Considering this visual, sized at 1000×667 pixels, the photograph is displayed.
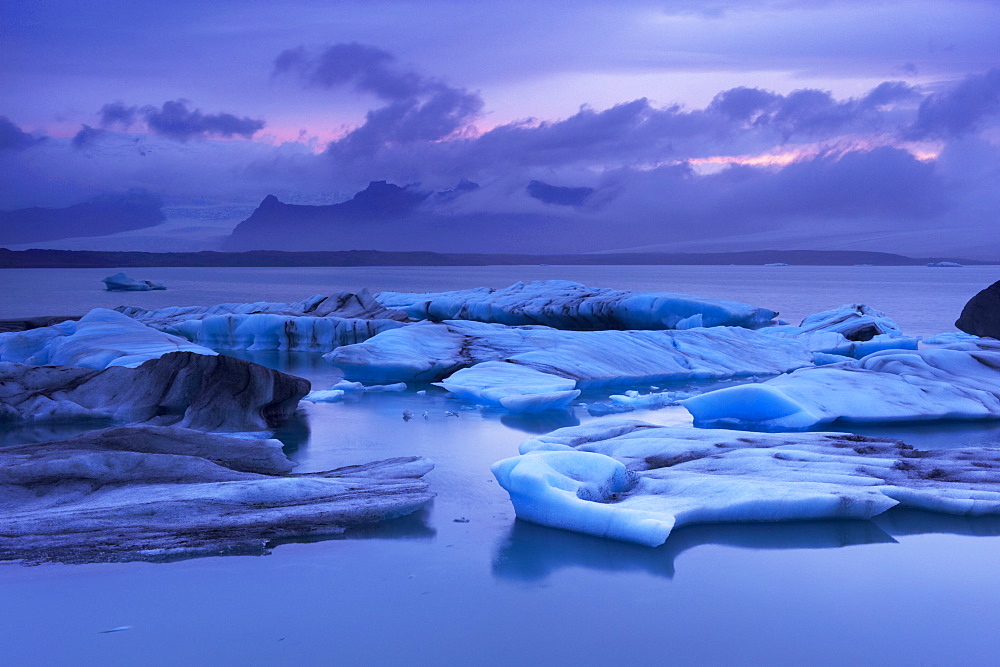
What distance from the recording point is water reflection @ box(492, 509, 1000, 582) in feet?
12.9

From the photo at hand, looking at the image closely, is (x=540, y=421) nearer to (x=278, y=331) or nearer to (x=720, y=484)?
(x=720, y=484)

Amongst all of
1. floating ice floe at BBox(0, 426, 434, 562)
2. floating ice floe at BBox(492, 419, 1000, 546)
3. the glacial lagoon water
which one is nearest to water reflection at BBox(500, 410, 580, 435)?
floating ice floe at BBox(492, 419, 1000, 546)

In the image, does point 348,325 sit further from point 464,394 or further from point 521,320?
point 464,394

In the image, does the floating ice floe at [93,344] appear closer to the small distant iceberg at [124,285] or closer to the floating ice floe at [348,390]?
the floating ice floe at [348,390]

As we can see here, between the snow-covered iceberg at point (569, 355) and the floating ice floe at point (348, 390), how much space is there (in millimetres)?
515

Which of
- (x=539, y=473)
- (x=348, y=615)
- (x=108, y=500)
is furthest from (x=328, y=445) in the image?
(x=348, y=615)

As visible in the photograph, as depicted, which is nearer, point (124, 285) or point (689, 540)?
point (689, 540)

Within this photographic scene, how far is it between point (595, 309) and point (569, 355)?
7.78 m

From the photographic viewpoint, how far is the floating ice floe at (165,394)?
7520 millimetres

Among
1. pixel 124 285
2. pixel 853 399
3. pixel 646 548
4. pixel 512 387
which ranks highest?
pixel 646 548

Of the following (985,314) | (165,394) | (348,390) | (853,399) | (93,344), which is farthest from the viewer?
(985,314)

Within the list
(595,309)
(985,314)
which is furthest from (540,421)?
(985,314)

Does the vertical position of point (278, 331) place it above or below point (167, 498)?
below

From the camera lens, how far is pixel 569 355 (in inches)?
430
